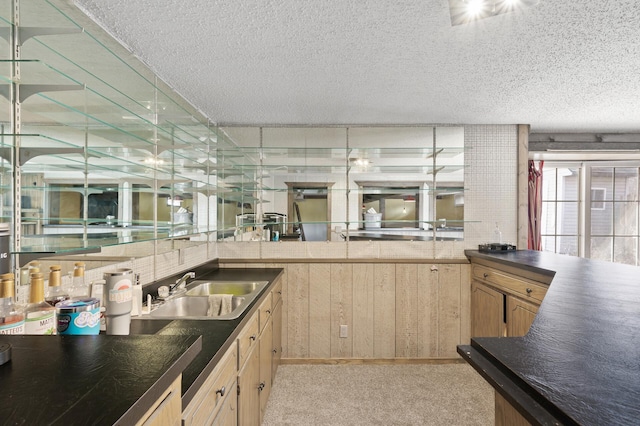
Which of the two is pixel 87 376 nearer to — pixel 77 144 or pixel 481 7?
pixel 77 144

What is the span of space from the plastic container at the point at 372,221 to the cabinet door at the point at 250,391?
5.36 ft

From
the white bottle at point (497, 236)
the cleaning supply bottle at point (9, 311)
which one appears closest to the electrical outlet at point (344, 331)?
the white bottle at point (497, 236)

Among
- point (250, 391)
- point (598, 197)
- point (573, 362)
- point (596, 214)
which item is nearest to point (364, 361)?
point (250, 391)

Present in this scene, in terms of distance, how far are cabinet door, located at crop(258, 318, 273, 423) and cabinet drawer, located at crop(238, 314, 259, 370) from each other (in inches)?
8.2

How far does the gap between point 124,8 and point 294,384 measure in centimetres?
270

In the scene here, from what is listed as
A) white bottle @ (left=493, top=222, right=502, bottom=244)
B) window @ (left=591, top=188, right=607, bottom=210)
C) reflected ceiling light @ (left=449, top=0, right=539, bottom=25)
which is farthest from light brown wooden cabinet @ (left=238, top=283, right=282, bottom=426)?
window @ (left=591, top=188, right=607, bottom=210)

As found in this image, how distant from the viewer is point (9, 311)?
2.88 ft

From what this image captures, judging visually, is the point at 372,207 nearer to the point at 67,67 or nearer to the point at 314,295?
the point at 314,295

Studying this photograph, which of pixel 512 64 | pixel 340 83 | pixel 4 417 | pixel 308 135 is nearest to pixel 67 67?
pixel 340 83

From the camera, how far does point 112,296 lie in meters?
1.22

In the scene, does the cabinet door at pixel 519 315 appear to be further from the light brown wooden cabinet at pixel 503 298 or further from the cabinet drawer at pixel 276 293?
the cabinet drawer at pixel 276 293

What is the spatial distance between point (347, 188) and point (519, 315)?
1.75 meters

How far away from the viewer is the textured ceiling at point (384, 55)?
4.90 feet

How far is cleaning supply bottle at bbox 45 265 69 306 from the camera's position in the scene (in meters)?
1.04
